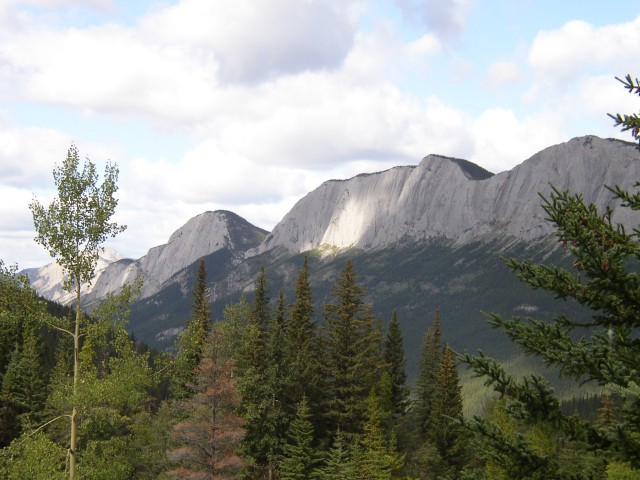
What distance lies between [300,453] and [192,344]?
22.5 m

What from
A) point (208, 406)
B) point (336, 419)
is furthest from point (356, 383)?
point (208, 406)

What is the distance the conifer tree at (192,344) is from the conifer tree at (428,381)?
84.5 ft

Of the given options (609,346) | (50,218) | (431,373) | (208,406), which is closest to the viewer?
(609,346)

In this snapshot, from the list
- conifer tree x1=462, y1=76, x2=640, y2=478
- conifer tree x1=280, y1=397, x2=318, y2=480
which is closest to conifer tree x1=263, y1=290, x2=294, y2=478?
conifer tree x1=280, y1=397, x2=318, y2=480

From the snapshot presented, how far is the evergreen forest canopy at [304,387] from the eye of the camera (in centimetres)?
754

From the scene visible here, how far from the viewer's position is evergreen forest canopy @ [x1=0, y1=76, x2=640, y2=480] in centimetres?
754

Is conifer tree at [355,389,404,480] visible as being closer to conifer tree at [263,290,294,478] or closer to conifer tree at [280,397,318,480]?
conifer tree at [280,397,318,480]

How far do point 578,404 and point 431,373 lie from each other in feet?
222

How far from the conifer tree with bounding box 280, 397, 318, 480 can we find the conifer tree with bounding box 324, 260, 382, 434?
10.8 ft

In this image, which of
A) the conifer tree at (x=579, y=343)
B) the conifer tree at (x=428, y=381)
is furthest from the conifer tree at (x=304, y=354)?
the conifer tree at (x=579, y=343)

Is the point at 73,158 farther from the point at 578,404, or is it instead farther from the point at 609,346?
the point at 578,404

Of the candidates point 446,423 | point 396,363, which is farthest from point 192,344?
point 396,363

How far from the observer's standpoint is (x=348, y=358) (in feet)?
136

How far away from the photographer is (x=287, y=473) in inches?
1405
